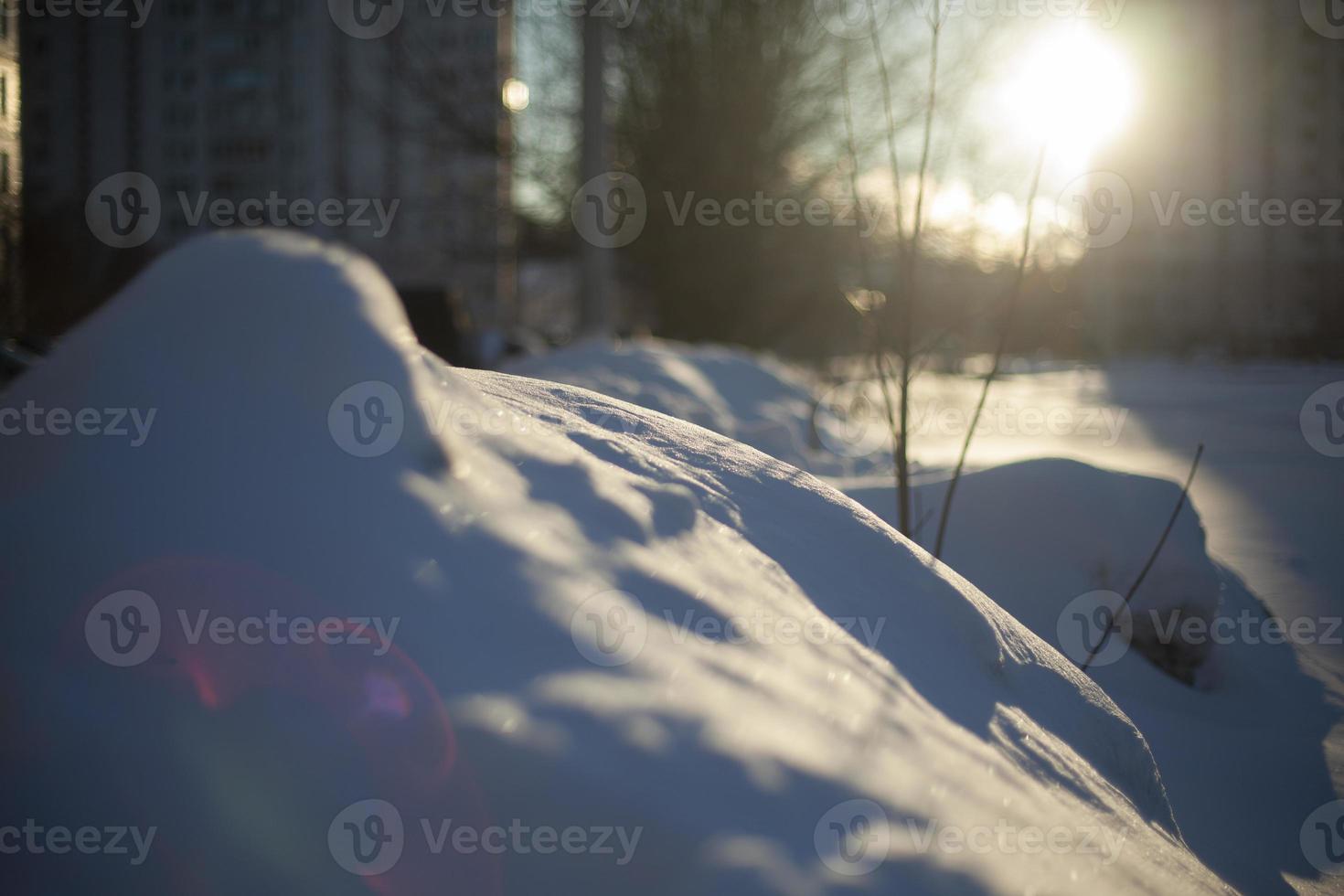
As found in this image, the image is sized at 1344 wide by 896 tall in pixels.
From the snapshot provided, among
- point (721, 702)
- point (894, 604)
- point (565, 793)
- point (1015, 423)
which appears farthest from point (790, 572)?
point (1015, 423)

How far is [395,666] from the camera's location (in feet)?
2.64

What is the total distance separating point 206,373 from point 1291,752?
2717mm

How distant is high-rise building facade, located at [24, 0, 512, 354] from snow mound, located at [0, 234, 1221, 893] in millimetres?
3584

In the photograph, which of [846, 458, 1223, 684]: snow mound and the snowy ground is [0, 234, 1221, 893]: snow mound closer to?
the snowy ground

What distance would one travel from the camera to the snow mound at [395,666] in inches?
29.1

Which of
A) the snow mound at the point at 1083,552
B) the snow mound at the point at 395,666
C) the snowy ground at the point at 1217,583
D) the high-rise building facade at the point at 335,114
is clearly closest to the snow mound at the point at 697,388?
the snowy ground at the point at 1217,583

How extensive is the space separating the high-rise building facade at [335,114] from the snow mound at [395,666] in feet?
11.8

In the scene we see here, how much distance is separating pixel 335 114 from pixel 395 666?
12138 millimetres

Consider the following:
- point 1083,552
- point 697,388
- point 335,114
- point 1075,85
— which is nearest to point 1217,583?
point 1083,552

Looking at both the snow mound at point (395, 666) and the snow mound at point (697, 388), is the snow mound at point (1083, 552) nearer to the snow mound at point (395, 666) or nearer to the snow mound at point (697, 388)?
the snow mound at point (697, 388)

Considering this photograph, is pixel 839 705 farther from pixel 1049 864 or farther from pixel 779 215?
pixel 779 215

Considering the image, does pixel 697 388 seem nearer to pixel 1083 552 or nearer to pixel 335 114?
pixel 1083 552

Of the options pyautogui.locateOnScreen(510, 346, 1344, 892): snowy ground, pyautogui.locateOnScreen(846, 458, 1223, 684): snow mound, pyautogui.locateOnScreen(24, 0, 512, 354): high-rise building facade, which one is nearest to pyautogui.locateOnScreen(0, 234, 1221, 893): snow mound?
pyautogui.locateOnScreen(510, 346, 1344, 892): snowy ground

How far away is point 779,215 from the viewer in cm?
1104
